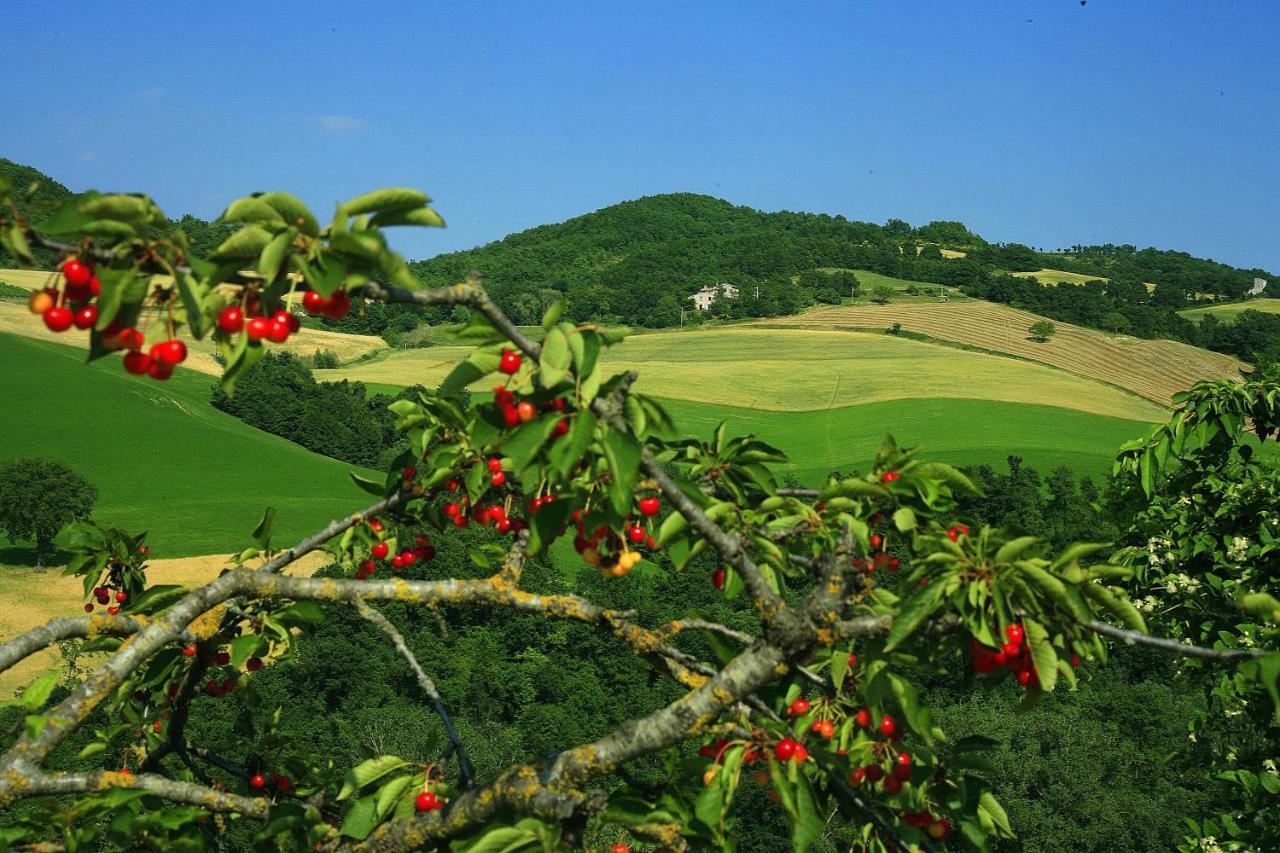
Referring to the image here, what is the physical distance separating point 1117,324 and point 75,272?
13102cm

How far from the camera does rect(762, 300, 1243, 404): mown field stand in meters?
96.4

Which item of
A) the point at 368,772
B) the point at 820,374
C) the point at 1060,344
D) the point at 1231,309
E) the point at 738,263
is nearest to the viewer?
the point at 368,772

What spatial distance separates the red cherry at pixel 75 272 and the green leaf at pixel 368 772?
2.04 metres

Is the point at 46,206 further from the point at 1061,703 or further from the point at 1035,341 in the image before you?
the point at 1035,341

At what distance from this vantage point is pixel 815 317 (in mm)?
124750

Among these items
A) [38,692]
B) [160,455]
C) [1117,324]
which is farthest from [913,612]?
[1117,324]

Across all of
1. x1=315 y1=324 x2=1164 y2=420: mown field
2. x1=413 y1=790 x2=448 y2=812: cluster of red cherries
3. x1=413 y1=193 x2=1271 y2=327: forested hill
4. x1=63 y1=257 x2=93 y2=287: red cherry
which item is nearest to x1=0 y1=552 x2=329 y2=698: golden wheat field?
x1=315 y1=324 x2=1164 y2=420: mown field

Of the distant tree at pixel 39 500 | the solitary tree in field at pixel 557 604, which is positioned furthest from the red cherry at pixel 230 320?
the distant tree at pixel 39 500

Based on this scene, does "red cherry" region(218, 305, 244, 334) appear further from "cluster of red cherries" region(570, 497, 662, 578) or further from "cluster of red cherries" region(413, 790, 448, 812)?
"cluster of red cherries" region(413, 790, 448, 812)

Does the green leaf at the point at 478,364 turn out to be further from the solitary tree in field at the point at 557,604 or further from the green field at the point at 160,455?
the green field at the point at 160,455

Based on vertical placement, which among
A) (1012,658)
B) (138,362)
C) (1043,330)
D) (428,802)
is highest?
(138,362)

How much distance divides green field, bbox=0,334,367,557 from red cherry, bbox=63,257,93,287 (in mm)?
64387

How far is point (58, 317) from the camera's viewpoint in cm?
263

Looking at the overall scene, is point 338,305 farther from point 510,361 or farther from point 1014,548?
point 1014,548
